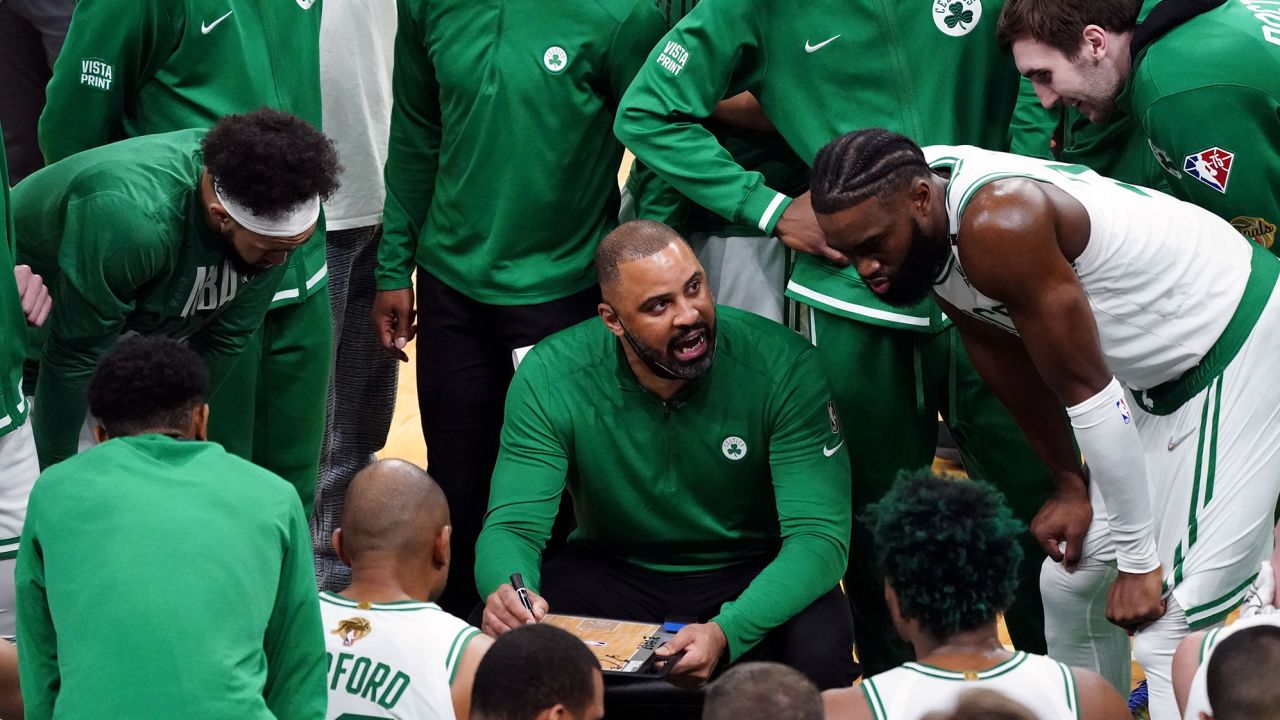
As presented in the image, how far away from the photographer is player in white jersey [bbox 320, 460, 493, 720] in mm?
2830

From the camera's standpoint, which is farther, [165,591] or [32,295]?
[32,295]

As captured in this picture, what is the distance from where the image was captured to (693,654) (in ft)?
10.9

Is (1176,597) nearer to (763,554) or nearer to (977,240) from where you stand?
(977,240)

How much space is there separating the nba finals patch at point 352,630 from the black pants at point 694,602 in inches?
35.0

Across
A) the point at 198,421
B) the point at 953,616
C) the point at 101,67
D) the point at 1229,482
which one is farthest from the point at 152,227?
the point at 1229,482

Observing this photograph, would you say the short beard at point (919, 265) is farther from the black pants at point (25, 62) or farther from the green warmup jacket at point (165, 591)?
the black pants at point (25, 62)

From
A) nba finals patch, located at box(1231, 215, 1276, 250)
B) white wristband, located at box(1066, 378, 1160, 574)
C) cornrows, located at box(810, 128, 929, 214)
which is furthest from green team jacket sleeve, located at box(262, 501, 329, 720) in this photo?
nba finals patch, located at box(1231, 215, 1276, 250)

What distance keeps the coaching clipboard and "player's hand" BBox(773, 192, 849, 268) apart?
36.2 inches

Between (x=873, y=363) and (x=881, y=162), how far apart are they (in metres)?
0.80

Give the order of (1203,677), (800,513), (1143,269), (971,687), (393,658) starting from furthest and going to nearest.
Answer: (800,513) < (1143,269) < (393,658) < (971,687) < (1203,677)

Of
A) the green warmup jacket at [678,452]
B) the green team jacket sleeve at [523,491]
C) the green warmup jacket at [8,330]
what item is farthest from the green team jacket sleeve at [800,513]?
the green warmup jacket at [8,330]

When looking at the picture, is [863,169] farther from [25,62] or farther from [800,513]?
[25,62]

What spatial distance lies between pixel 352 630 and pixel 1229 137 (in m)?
1.97

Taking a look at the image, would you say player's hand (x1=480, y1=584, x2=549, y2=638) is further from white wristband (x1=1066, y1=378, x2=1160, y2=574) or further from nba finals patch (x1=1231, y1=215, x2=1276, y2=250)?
nba finals patch (x1=1231, y1=215, x2=1276, y2=250)
